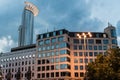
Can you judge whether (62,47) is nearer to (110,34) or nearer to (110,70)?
(110,34)

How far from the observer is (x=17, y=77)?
341 feet

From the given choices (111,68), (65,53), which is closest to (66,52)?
(65,53)

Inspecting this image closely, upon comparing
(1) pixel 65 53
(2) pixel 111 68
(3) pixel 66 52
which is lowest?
(2) pixel 111 68

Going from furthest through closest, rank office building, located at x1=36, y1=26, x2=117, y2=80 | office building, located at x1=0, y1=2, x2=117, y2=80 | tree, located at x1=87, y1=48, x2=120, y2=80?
office building, located at x1=0, y1=2, x2=117, y2=80 < office building, located at x1=36, y1=26, x2=117, y2=80 < tree, located at x1=87, y1=48, x2=120, y2=80

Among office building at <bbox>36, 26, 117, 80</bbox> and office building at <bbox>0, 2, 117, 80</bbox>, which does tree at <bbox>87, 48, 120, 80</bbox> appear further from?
office building at <bbox>36, 26, 117, 80</bbox>

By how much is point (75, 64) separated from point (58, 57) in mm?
9037

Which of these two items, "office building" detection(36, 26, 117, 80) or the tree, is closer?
the tree

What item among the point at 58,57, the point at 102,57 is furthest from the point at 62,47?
the point at 102,57

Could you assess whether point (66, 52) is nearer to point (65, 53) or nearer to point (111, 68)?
point (65, 53)

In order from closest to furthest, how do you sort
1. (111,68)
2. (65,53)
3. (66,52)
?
(111,68)
(65,53)
(66,52)

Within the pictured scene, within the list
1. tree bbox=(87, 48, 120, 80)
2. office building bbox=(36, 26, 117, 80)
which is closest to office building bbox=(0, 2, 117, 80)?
office building bbox=(36, 26, 117, 80)

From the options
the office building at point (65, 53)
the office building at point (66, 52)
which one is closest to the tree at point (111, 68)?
the office building at point (65, 53)

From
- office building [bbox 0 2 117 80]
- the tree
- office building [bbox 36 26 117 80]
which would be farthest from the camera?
office building [bbox 0 2 117 80]

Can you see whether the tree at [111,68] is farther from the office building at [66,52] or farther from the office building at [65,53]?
the office building at [66,52]
